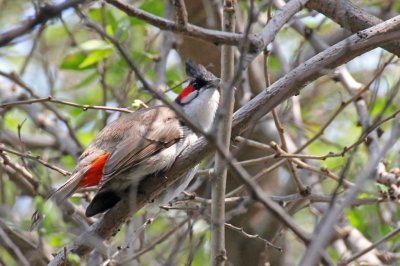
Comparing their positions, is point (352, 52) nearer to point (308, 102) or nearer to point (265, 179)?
point (265, 179)

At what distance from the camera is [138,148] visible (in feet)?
12.6

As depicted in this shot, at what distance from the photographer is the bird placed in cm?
363

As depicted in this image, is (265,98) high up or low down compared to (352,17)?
down

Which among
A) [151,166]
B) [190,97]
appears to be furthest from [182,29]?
[190,97]

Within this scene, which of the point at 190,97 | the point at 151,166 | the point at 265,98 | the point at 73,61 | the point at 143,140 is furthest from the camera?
the point at 73,61

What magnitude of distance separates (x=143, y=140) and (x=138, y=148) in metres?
0.08

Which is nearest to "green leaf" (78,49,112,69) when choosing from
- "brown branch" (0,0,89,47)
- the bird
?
the bird

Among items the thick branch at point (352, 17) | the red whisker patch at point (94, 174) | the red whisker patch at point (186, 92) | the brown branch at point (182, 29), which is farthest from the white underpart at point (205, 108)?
the brown branch at point (182, 29)

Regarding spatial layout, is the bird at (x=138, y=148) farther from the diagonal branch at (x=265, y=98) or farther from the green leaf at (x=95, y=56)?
the green leaf at (x=95, y=56)

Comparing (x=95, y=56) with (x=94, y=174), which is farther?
(x=95, y=56)

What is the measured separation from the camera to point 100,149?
3.97 metres

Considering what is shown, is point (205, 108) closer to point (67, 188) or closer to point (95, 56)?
point (95, 56)

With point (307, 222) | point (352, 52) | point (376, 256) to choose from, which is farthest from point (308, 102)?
point (352, 52)

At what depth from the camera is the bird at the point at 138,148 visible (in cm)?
363
